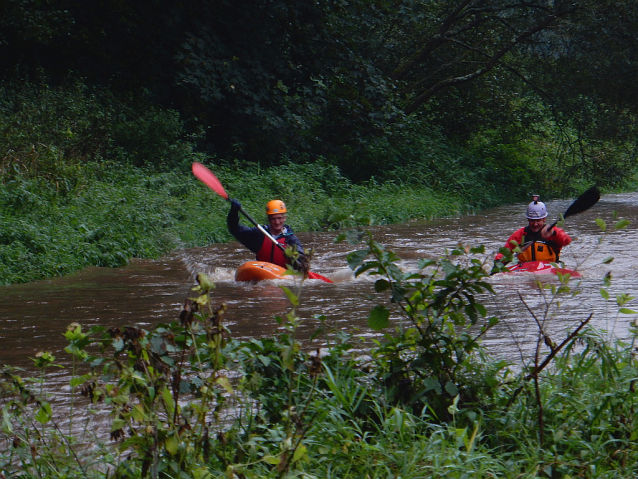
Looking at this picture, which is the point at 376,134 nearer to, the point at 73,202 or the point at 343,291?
the point at 73,202

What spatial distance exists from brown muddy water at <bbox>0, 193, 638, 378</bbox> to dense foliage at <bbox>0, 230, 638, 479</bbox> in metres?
0.39

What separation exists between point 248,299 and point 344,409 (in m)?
4.49

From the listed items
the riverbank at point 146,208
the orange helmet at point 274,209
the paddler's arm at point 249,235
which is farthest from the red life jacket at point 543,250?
the paddler's arm at point 249,235

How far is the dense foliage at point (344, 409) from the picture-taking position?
279cm

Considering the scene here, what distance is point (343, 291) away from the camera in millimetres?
8391

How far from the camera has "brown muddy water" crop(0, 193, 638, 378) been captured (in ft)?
19.8

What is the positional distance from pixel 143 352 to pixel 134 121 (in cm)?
1453

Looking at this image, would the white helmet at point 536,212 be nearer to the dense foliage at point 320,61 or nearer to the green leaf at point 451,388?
the green leaf at point 451,388

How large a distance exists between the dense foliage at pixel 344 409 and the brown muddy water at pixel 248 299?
0.39m

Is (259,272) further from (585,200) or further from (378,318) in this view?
(378,318)

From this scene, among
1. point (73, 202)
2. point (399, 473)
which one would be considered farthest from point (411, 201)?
point (399, 473)

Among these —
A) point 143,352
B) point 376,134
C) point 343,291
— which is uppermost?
point 376,134

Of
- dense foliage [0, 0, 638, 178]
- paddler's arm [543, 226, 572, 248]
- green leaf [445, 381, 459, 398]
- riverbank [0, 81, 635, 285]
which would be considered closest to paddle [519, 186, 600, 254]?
paddler's arm [543, 226, 572, 248]

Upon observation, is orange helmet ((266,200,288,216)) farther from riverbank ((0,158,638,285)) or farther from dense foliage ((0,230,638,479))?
dense foliage ((0,230,638,479))
